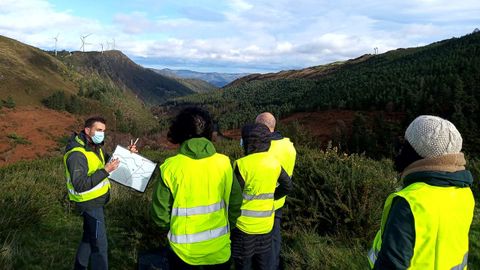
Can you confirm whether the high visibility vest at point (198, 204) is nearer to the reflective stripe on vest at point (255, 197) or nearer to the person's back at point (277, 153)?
the reflective stripe on vest at point (255, 197)

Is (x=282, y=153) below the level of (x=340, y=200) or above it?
above

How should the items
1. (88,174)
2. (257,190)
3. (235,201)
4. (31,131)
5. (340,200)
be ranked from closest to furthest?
(235,201) < (257,190) < (88,174) < (340,200) < (31,131)

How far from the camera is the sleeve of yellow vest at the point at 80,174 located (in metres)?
4.04

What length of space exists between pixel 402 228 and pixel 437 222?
0.19 meters

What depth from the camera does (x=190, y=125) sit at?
286 centimetres

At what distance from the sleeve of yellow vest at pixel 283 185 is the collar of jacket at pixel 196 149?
1.39m

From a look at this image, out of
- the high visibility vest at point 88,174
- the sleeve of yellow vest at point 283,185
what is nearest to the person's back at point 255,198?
the sleeve of yellow vest at point 283,185

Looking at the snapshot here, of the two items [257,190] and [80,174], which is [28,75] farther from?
[257,190]

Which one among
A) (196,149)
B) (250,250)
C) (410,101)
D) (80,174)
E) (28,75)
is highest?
(28,75)

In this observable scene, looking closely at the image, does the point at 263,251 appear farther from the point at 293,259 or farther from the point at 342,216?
the point at 342,216

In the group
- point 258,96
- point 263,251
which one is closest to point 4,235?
point 263,251

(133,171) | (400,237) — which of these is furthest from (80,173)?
(400,237)

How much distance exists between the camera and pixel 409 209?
75.9 inches

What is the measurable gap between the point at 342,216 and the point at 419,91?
3305 cm
